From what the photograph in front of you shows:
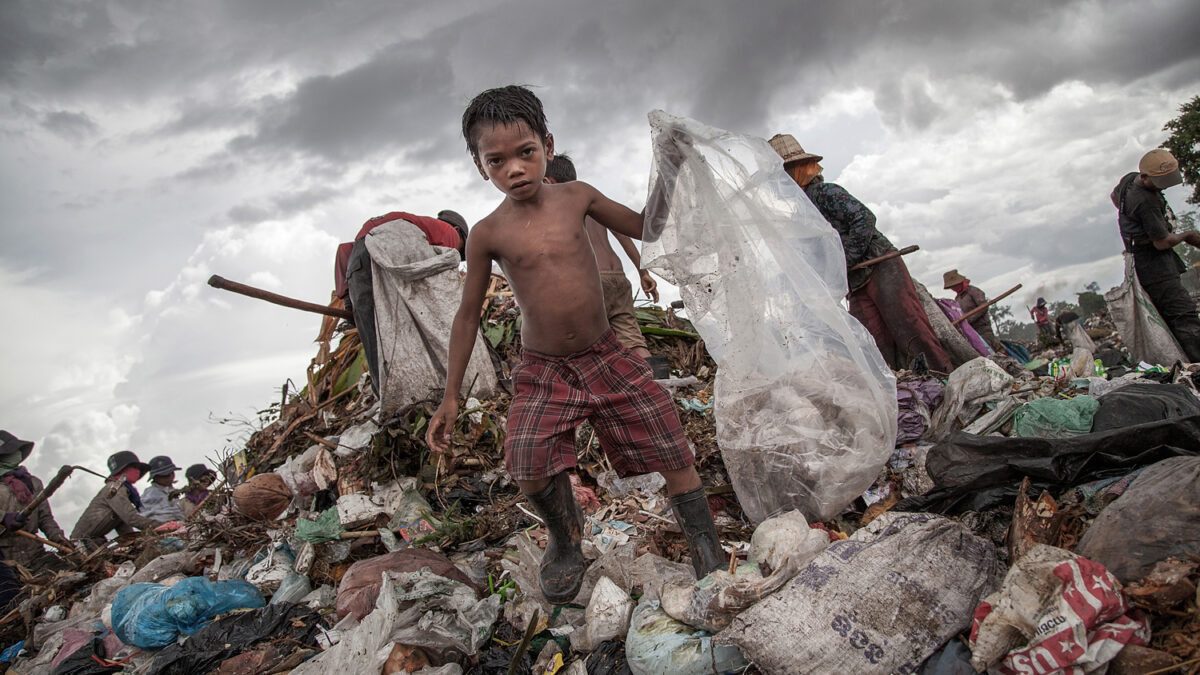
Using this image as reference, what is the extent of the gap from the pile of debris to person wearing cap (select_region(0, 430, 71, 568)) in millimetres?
891

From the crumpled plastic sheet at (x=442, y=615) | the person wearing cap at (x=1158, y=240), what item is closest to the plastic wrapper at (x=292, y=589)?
the crumpled plastic sheet at (x=442, y=615)

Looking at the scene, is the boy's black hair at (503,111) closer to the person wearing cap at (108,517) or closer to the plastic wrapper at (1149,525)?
the plastic wrapper at (1149,525)

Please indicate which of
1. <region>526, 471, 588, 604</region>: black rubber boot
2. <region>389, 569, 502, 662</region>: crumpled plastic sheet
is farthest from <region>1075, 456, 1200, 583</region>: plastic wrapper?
<region>389, 569, 502, 662</region>: crumpled plastic sheet

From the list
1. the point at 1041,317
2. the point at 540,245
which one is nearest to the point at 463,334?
the point at 540,245

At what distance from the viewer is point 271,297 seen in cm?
404

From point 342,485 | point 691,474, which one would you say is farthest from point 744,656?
point 342,485

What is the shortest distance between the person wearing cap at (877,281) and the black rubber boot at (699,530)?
2687mm

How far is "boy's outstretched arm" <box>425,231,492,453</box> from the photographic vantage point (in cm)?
218

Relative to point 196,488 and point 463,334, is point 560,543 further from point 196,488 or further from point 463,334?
point 196,488

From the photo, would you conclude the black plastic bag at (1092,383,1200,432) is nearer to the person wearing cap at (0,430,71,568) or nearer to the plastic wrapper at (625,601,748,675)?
the plastic wrapper at (625,601,748,675)

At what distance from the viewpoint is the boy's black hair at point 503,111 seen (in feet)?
6.61

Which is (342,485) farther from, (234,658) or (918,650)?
(918,650)

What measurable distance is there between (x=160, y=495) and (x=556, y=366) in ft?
22.2

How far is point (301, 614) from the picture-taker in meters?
2.76
